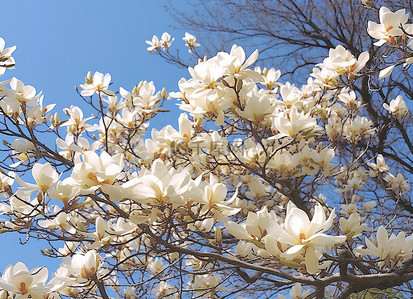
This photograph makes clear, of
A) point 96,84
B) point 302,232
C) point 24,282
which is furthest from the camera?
point 96,84

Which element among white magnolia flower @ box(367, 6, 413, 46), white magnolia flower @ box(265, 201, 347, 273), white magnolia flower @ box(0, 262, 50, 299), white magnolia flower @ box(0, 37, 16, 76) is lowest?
white magnolia flower @ box(265, 201, 347, 273)

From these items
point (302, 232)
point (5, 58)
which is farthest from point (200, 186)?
point (5, 58)

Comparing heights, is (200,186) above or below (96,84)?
below

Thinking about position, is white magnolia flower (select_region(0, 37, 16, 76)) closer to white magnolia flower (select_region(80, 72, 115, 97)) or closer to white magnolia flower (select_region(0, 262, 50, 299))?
white magnolia flower (select_region(80, 72, 115, 97))

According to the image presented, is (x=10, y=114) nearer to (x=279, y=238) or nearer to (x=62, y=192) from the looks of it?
(x=62, y=192)

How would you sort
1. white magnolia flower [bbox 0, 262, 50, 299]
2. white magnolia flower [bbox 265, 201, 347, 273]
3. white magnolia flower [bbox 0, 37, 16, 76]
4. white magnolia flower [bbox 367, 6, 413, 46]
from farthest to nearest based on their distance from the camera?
white magnolia flower [bbox 367, 6, 413, 46] < white magnolia flower [bbox 0, 37, 16, 76] < white magnolia flower [bbox 0, 262, 50, 299] < white magnolia flower [bbox 265, 201, 347, 273]

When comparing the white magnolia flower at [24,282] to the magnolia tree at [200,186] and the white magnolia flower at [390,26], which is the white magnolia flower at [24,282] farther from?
the white magnolia flower at [390,26]

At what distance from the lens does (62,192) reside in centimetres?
110

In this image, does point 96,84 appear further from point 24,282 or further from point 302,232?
point 302,232

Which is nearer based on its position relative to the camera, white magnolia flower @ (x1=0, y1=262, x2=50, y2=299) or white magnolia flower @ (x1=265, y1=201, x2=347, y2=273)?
white magnolia flower @ (x1=265, y1=201, x2=347, y2=273)

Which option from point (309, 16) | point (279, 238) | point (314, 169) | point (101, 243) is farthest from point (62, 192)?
point (309, 16)

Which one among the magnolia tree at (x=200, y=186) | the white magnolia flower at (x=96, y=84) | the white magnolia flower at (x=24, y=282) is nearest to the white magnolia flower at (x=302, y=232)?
the magnolia tree at (x=200, y=186)

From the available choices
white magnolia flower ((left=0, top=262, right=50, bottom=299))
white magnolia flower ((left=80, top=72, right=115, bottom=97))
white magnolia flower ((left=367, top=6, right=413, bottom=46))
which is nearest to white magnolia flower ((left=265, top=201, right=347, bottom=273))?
white magnolia flower ((left=0, top=262, right=50, bottom=299))

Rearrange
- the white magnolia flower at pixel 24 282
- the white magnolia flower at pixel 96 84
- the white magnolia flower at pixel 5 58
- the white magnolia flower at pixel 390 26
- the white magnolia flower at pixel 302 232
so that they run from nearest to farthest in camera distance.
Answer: the white magnolia flower at pixel 302 232 < the white magnolia flower at pixel 24 282 < the white magnolia flower at pixel 5 58 < the white magnolia flower at pixel 390 26 < the white magnolia flower at pixel 96 84
